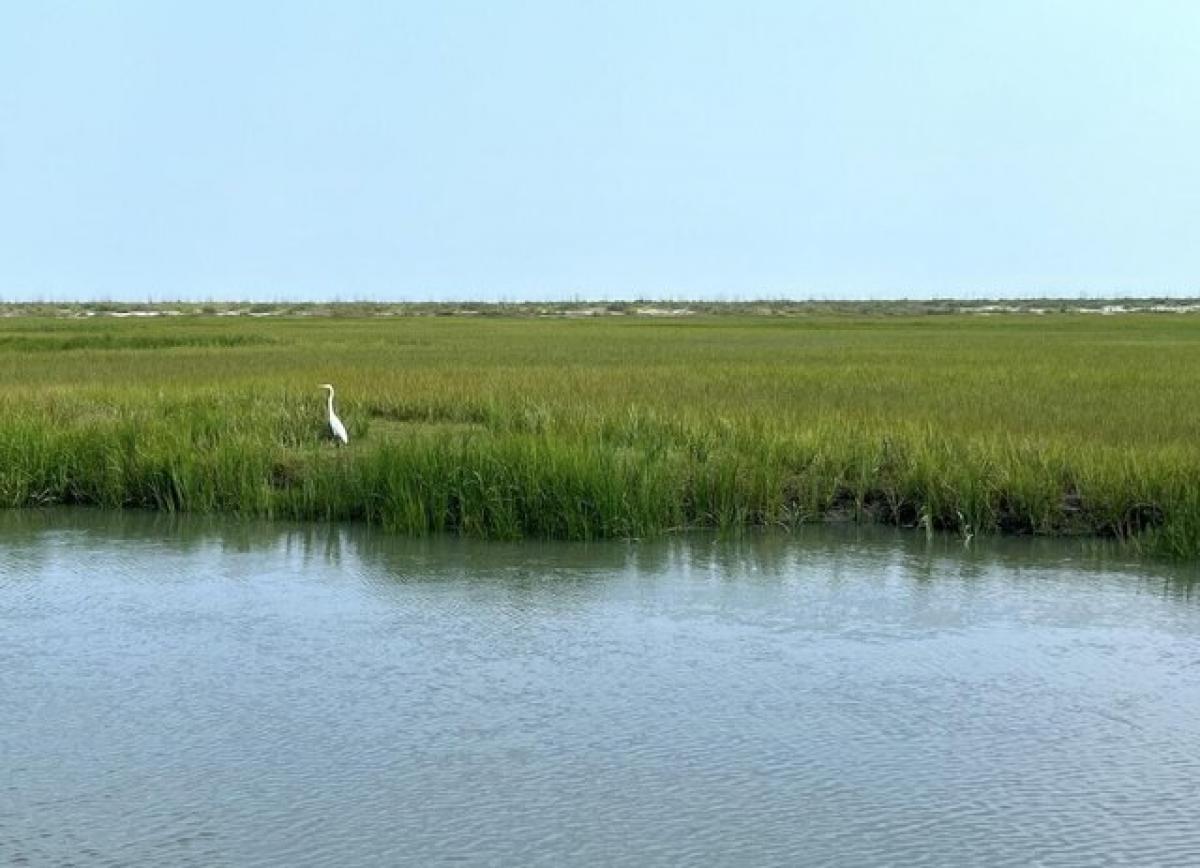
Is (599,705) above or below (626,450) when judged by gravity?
below

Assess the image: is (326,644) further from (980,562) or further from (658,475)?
(980,562)

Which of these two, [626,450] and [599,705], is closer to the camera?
[599,705]

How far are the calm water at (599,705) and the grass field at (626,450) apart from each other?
460 mm

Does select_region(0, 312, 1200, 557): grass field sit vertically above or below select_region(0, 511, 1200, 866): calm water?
above

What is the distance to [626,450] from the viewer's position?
409 inches

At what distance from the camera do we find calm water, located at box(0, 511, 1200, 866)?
16.0 ft

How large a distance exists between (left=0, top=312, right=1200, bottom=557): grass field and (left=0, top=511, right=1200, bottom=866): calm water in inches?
18.1

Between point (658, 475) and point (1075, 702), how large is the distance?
161 inches

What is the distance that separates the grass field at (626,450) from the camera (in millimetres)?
9797

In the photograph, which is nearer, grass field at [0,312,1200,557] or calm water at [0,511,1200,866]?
calm water at [0,511,1200,866]

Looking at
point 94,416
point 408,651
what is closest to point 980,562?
point 408,651

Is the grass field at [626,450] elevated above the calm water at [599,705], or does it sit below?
above

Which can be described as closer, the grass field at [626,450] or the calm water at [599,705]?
the calm water at [599,705]

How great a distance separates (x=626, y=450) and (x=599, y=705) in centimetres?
425
